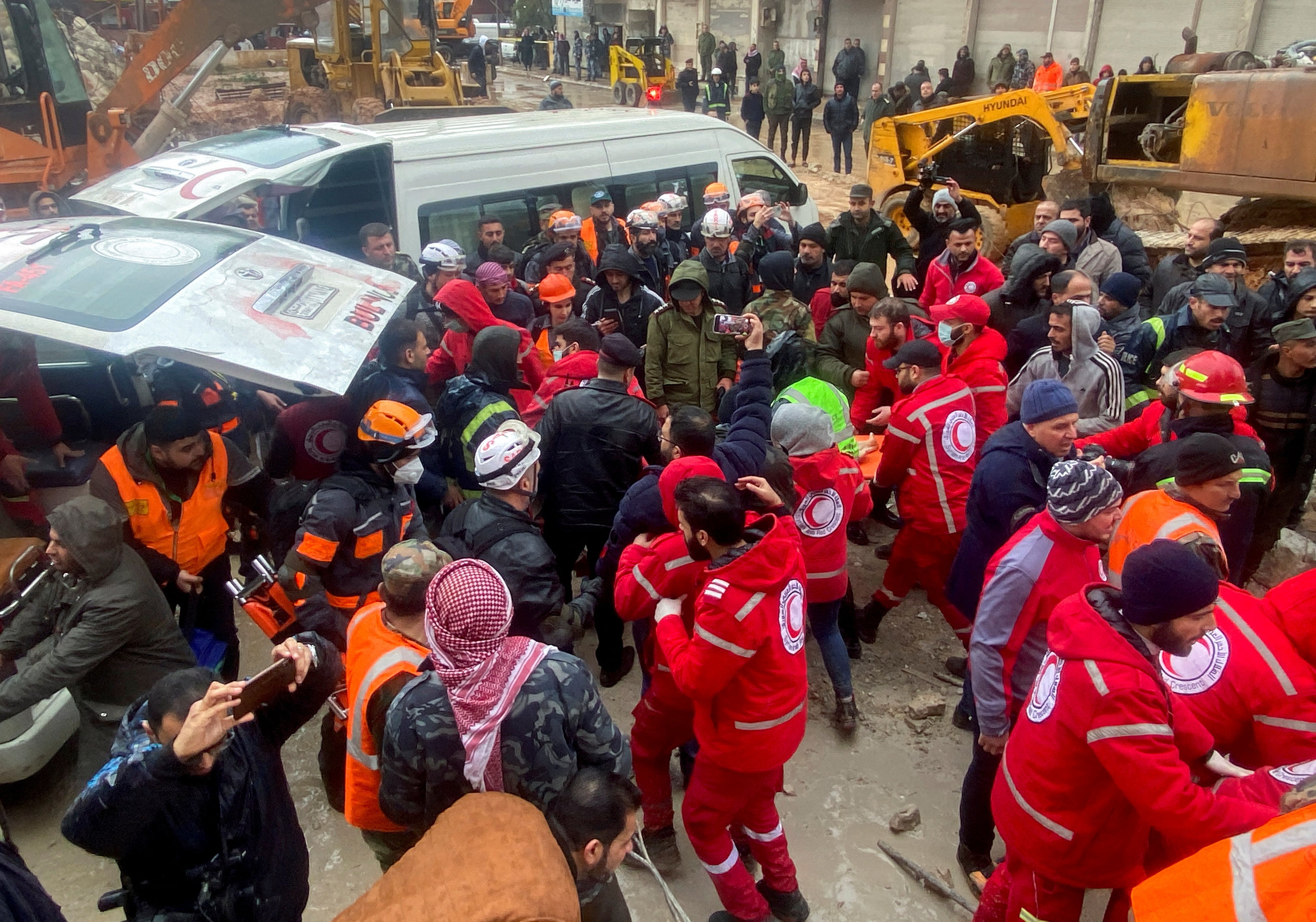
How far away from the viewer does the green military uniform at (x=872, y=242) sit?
7.78 m

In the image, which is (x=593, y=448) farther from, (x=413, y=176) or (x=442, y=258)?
(x=413, y=176)

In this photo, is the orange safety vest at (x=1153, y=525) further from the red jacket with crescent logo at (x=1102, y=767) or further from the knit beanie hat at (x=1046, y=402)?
the red jacket with crescent logo at (x=1102, y=767)

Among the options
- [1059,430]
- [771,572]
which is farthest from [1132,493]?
[771,572]

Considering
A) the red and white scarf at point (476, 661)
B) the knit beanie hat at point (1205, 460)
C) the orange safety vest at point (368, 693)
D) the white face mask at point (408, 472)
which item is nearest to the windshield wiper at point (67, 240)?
the white face mask at point (408, 472)

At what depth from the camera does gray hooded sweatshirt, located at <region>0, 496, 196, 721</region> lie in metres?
3.08

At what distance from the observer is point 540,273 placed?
23.6 feet

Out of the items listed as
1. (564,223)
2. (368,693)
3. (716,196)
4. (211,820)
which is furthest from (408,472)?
(716,196)

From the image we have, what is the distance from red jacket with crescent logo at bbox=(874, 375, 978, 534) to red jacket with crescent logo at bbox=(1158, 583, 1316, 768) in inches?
67.8

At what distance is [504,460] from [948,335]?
112 inches

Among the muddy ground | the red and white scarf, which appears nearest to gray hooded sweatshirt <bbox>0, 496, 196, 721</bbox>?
the muddy ground

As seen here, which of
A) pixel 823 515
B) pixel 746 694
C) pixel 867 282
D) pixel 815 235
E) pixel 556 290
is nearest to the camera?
pixel 746 694

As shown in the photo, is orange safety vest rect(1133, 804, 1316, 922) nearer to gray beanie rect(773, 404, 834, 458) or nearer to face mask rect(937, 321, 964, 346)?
gray beanie rect(773, 404, 834, 458)

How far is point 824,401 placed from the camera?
4.32 meters

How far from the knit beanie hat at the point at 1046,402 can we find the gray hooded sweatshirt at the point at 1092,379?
1.26m
